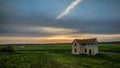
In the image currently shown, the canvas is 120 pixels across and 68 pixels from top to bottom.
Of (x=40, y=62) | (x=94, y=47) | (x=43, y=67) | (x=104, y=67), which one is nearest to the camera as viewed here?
(x=43, y=67)

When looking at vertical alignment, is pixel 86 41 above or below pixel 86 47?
above

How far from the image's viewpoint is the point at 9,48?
231ft

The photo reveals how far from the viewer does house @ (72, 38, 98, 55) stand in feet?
229

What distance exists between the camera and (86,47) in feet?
233

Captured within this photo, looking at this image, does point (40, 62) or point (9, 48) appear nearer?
point (40, 62)

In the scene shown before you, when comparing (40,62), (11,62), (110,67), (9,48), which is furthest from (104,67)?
(9,48)

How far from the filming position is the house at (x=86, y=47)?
2751 inches

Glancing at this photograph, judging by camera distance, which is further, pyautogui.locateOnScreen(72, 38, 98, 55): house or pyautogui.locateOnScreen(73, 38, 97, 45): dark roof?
pyautogui.locateOnScreen(73, 38, 97, 45): dark roof

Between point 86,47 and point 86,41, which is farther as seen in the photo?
point 86,41

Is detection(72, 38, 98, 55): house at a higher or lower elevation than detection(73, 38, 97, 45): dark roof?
lower

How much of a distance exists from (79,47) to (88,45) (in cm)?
324

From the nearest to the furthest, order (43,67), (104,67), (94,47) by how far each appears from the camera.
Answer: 1. (43,67)
2. (104,67)
3. (94,47)

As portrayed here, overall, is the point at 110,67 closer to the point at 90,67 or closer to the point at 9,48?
the point at 90,67

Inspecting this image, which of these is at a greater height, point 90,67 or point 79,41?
point 79,41
